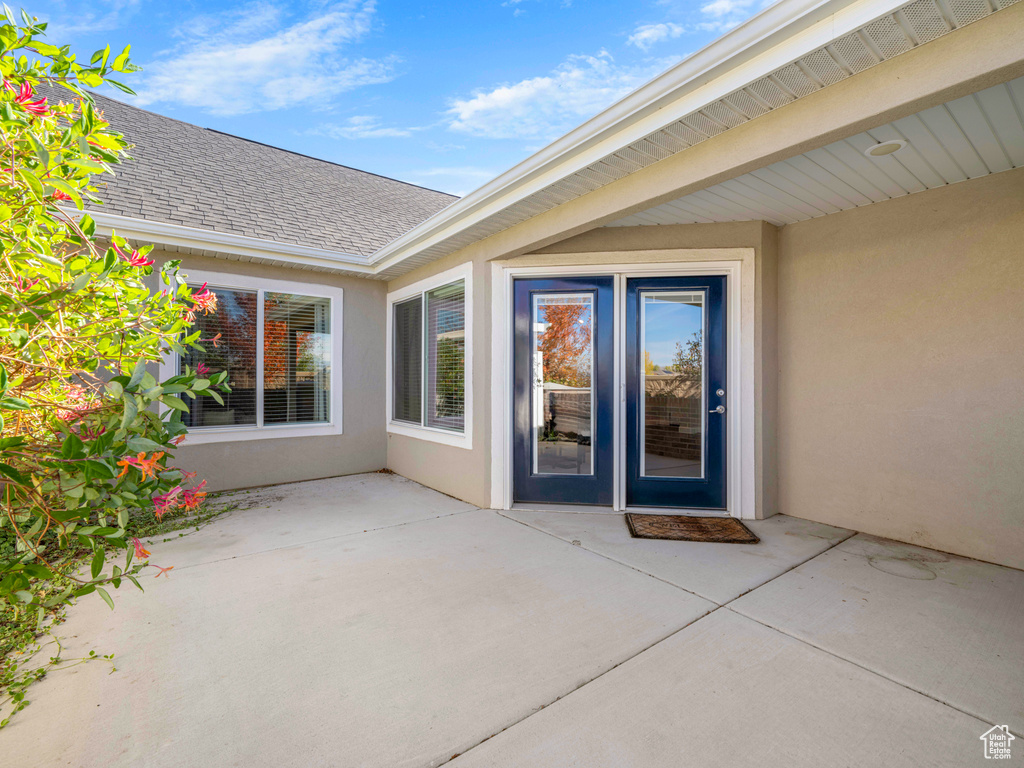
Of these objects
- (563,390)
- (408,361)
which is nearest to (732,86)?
(563,390)

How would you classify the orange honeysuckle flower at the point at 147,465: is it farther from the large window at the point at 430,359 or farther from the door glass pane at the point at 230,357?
the door glass pane at the point at 230,357

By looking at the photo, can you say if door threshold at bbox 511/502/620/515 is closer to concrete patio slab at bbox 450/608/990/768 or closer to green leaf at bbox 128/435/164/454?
concrete patio slab at bbox 450/608/990/768

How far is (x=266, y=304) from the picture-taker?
5.58 metres

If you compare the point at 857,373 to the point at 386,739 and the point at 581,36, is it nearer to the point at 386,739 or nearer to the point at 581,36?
the point at 386,739

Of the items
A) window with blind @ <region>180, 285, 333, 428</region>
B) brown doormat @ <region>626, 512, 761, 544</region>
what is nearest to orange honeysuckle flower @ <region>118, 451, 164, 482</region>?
brown doormat @ <region>626, 512, 761, 544</region>

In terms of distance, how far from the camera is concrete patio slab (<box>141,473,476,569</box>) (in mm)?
3665

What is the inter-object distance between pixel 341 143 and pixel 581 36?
23.3 feet

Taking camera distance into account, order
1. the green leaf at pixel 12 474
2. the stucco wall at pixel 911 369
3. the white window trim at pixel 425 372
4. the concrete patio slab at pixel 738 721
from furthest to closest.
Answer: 1. the white window trim at pixel 425 372
2. the stucco wall at pixel 911 369
3. the concrete patio slab at pixel 738 721
4. the green leaf at pixel 12 474

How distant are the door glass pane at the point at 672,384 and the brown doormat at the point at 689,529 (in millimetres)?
405

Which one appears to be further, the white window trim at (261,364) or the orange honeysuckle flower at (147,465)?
the white window trim at (261,364)

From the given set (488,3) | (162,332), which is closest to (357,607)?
(162,332)

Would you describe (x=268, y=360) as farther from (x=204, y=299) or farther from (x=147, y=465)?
(x=147, y=465)

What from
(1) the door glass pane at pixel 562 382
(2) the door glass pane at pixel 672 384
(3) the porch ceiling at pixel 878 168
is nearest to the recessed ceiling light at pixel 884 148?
(3) the porch ceiling at pixel 878 168

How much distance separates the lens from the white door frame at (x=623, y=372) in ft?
13.9
